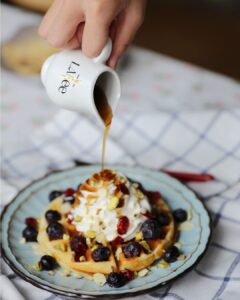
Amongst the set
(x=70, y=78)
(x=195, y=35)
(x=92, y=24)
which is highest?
(x=92, y=24)

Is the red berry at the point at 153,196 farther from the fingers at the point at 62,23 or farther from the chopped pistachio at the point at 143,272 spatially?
the fingers at the point at 62,23

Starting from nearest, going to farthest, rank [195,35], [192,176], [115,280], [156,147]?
[115,280] → [192,176] → [156,147] → [195,35]

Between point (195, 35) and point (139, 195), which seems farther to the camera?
point (195, 35)

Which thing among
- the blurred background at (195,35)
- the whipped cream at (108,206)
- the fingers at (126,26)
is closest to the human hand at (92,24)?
the fingers at (126,26)

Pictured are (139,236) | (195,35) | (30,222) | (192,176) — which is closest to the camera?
(139,236)

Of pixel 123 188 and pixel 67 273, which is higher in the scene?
pixel 123 188

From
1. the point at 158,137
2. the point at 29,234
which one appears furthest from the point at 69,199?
the point at 158,137

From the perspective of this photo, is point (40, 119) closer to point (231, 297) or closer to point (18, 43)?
point (18, 43)

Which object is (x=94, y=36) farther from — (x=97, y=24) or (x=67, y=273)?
(x=67, y=273)
